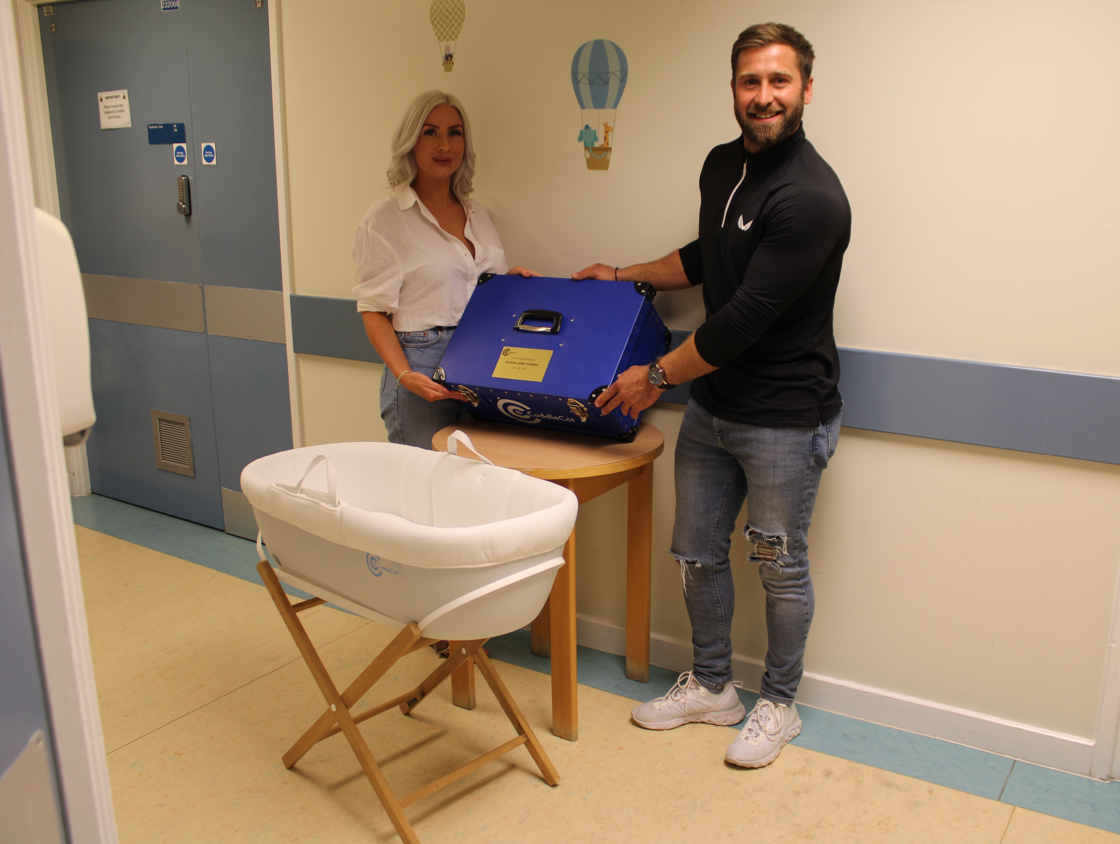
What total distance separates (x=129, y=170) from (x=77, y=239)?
59 centimetres

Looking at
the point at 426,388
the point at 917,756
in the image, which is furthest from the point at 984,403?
the point at 426,388

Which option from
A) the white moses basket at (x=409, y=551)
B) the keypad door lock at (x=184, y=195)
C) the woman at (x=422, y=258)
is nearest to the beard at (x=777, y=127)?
the woman at (x=422, y=258)

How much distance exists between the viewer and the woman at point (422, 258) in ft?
8.30

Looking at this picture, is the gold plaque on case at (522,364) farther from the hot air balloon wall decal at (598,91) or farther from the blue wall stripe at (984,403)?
the blue wall stripe at (984,403)

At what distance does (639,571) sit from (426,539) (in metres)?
1.14

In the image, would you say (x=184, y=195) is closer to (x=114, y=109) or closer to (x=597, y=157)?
(x=114, y=109)

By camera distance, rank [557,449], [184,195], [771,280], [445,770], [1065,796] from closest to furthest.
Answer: [771,280]
[1065,796]
[445,770]
[557,449]
[184,195]

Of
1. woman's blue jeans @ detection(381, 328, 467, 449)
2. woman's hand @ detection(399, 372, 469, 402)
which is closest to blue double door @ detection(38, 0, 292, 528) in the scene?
woman's blue jeans @ detection(381, 328, 467, 449)

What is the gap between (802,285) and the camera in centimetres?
197

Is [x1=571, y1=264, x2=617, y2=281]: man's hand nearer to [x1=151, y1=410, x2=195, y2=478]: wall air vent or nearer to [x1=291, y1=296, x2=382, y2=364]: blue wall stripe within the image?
[x1=291, y1=296, x2=382, y2=364]: blue wall stripe

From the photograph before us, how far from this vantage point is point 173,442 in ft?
13.1

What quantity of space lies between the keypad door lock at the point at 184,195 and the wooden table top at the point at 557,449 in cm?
195

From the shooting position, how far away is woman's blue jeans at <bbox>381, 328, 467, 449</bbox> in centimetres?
263

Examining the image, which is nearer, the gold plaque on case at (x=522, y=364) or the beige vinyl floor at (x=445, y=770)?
the beige vinyl floor at (x=445, y=770)
